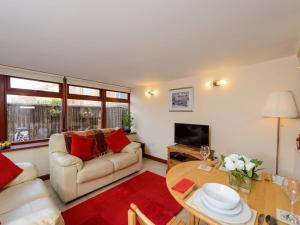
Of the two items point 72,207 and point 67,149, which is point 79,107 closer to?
point 67,149

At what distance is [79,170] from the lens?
2.30 m

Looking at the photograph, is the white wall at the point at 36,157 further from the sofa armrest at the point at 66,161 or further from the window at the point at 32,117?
the sofa armrest at the point at 66,161

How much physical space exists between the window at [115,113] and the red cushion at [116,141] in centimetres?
122

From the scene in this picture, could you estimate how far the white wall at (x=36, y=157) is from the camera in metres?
2.65

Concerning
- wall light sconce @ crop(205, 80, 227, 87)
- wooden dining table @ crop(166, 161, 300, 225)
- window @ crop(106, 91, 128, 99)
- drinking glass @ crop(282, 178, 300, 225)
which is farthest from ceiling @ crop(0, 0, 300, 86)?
window @ crop(106, 91, 128, 99)

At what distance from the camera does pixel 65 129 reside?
3480mm

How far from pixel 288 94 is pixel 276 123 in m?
0.57

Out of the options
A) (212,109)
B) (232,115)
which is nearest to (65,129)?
(212,109)

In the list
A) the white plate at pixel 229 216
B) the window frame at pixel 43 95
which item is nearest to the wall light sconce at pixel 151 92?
the window frame at pixel 43 95

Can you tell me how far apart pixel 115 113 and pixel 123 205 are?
2.94 m

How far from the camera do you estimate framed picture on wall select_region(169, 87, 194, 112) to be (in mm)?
3451

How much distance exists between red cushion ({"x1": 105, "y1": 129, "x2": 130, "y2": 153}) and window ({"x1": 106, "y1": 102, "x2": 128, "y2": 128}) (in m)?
1.22

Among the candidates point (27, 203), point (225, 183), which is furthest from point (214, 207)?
point (27, 203)

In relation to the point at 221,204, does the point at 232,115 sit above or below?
above
